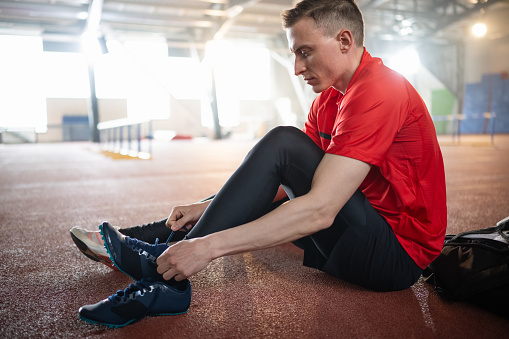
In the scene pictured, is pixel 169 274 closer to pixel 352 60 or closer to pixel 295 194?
pixel 295 194

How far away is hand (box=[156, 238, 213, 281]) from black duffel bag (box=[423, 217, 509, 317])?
79 centimetres

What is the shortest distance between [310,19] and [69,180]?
443cm

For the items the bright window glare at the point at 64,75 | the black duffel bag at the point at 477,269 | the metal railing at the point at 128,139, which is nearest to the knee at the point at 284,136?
the black duffel bag at the point at 477,269

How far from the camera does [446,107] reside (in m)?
18.5

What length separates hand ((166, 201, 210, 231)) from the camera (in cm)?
157

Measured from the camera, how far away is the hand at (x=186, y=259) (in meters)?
1.12

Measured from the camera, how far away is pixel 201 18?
14469mm

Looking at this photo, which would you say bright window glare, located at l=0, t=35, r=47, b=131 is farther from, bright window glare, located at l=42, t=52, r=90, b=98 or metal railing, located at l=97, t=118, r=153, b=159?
metal railing, located at l=97, t=118, r=153, b=159

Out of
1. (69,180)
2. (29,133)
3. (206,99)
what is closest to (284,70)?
(206,99)

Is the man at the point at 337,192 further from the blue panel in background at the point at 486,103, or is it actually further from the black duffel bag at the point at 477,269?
the blue panel in background at the point at 486,103

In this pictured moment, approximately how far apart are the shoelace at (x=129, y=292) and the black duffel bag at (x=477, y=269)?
0.96 meters

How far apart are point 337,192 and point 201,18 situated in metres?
14.5

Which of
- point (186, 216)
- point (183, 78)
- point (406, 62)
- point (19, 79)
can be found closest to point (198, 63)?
point (183, 78)

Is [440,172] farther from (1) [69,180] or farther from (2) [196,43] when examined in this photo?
(2) [196,43]
